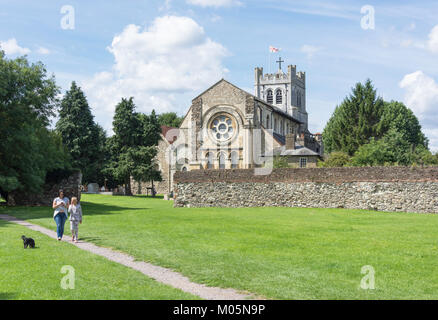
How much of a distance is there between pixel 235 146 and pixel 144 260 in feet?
167

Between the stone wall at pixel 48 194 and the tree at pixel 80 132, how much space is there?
19.6 metres

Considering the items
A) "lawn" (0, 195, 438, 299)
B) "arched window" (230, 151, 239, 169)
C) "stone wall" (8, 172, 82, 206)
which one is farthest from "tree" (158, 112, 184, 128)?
"lawn" (0, 195, 438, 299)

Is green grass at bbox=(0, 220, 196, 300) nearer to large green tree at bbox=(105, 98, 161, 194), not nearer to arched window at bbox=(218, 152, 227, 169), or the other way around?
large green tree at bbox=(105, 98, 161, 194)

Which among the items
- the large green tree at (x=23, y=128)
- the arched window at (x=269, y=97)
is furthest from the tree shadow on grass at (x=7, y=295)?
the arched window at (x=269, y=97)

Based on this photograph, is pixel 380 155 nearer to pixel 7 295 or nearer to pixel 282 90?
pixel 7 295

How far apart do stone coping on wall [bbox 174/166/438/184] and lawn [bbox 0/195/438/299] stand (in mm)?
10852

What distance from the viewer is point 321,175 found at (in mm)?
35781

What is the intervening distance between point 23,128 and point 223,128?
3320cm

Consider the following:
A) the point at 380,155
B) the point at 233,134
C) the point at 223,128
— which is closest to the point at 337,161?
the point at 380,155

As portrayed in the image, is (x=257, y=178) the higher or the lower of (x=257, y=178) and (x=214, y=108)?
the lower

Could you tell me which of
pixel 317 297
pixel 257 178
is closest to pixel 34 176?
pixel 257 178

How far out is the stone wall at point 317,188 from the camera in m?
32.2

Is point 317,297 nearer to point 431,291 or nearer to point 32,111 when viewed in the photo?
point 431,291

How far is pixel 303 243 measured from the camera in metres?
15.6
